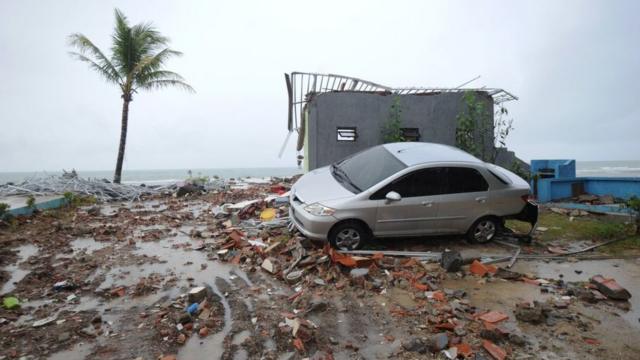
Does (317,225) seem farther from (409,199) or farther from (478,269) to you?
(478,269)

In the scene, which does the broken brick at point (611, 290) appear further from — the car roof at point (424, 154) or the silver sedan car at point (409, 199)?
the car roof at point (424, 154)

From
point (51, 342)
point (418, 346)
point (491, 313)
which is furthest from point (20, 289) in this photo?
point (491, 313)

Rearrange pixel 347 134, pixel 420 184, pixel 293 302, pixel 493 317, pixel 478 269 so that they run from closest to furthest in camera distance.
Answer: pixel 493 317, pixel 293 302, pixel 478 269, pixel 420 184, pixel 347 134

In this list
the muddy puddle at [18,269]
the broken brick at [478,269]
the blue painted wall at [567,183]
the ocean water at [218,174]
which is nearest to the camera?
the muddy puddle at [18,269]

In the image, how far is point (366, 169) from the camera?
6695 millimetres

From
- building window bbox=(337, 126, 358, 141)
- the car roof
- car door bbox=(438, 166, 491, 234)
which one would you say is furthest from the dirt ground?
building window bbox=(337, 126, 358, 141)

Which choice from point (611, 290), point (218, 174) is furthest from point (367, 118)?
point (218, 174)

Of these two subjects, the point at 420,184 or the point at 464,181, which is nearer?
the point at 420,184

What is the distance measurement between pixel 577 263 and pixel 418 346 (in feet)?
14.2

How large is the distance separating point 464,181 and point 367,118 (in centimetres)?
608

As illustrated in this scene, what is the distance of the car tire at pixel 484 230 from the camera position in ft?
21.4

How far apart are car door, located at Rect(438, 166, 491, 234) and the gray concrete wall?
5.77 m

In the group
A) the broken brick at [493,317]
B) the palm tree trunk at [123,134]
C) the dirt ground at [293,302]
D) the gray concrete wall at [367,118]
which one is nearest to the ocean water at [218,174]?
the palm tree trunk at [123,134]

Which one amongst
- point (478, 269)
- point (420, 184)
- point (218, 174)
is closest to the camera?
point (478, 269)
